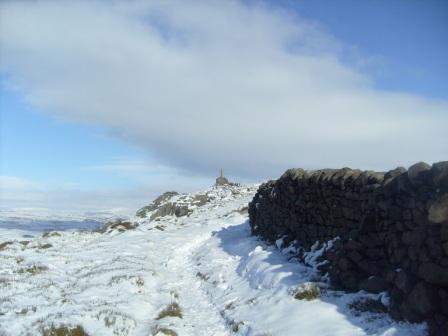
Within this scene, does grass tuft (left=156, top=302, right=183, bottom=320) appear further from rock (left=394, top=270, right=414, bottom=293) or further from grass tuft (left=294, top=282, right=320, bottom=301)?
rock (left=394, top=270, right=414, bottom=293)

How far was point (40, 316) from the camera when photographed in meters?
14.0

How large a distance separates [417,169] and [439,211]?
1.69 meters

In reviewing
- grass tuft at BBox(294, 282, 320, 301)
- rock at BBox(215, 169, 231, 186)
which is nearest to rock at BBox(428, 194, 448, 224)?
grass tuft at BBox(294, 282, 320, 301)

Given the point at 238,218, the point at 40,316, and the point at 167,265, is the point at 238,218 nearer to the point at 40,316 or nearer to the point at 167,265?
the point at 167,265

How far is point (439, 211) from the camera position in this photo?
30.9ft

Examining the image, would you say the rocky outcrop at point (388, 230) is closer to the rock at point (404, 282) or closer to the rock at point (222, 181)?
the rock at point (404, 282)

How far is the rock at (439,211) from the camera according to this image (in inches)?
368

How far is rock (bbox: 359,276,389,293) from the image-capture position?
39.1ft

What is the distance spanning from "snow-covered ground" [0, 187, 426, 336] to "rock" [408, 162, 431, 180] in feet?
9.75

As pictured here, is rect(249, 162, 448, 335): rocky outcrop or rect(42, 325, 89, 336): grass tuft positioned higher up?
rect(249, 162, 448, 335): rocky outcrop

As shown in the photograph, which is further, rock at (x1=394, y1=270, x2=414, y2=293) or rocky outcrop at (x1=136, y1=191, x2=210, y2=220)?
rocky outcrop at (x1=136, y1=191, x2=210, y2=220)

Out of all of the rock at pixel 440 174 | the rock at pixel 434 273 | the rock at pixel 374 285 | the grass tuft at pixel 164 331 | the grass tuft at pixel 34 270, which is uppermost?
the rock at pixel 440 174

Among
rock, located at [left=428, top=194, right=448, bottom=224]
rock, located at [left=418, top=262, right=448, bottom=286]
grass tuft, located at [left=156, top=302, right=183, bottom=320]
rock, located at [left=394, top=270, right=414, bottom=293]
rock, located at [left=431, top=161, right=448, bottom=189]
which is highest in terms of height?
rock, located at [left=431, top=161, right=448, bottom=189]

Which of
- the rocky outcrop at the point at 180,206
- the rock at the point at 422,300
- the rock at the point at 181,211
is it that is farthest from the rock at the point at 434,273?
the rock at the point at 181,211
